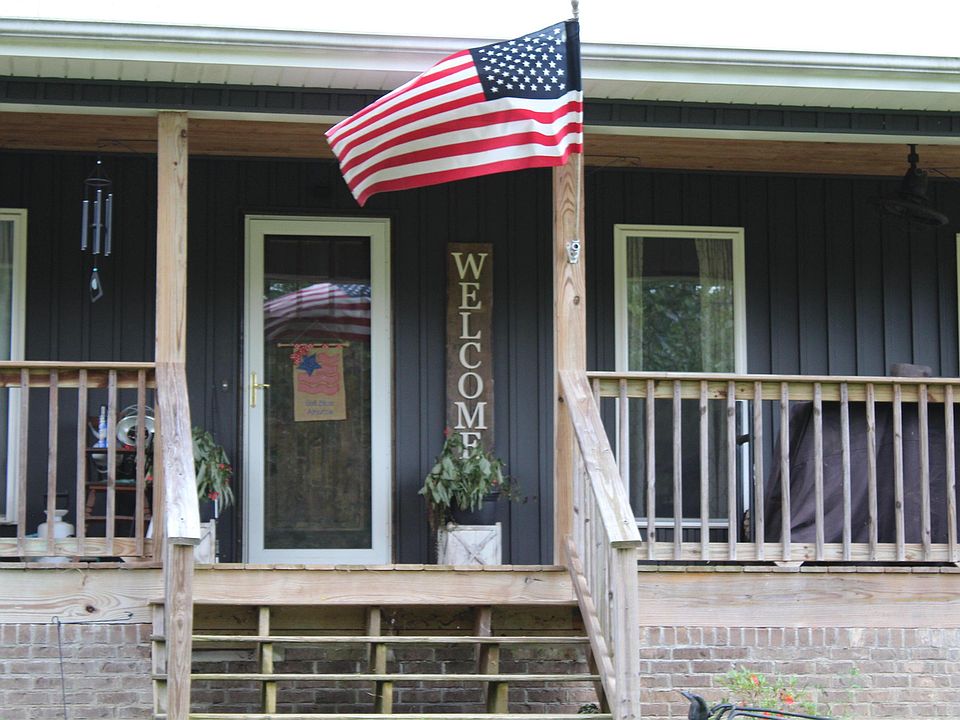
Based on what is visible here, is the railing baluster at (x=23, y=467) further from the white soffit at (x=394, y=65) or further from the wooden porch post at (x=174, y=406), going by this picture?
the white soffit at (x=394, y=65)

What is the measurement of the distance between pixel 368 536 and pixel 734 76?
3.40 meters

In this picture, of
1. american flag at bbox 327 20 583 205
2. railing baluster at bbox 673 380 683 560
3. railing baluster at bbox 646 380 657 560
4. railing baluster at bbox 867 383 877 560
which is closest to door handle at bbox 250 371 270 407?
american flag at bbox 327 20 583 205

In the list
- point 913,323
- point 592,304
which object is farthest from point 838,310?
point 592,304

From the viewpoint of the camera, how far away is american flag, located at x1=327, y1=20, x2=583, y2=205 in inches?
226

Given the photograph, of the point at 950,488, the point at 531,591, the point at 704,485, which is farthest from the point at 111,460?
the point at 950,488

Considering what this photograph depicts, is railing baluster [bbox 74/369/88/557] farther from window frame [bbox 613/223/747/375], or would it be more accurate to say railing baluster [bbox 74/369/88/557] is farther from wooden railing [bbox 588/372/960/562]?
window frame [bbox 613/223/747/375]

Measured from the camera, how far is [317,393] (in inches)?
311

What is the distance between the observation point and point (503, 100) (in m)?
5.73

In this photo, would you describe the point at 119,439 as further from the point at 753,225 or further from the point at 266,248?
the point at 753,225

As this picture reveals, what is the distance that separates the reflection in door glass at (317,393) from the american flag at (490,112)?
2.12 m

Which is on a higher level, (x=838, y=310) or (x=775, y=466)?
(x=838, y=310)

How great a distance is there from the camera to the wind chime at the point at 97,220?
267 inches

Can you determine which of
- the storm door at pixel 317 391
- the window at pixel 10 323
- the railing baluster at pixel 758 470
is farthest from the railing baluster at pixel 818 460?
the window at pixel 10 323

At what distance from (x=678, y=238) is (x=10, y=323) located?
4.05 m
